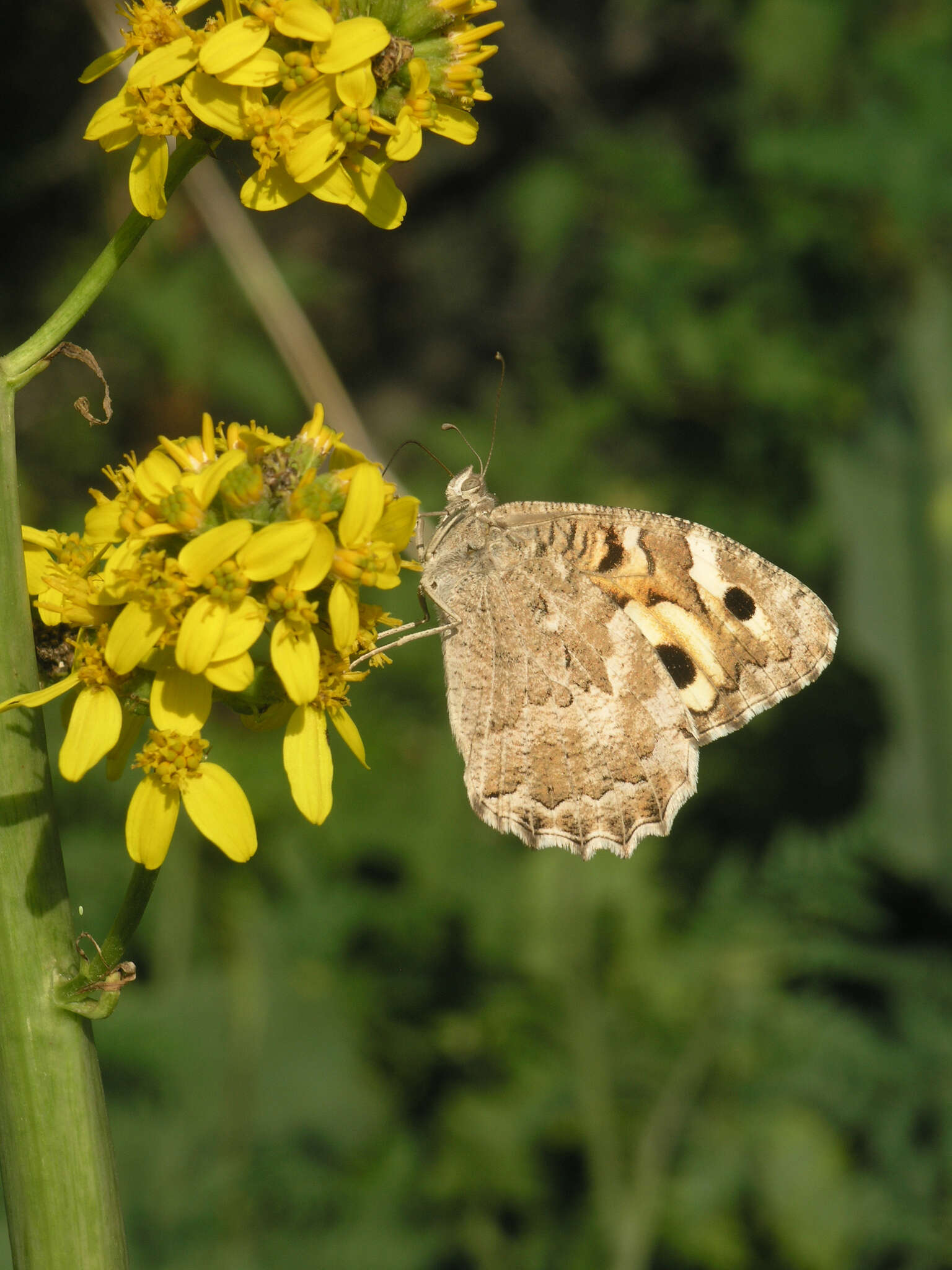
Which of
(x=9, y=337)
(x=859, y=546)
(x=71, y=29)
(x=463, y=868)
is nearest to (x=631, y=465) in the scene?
(x=859, y=546)

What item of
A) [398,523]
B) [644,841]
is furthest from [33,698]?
[644,841]

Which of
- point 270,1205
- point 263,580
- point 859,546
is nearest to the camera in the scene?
point 263,580

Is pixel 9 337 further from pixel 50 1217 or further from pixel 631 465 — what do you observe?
pixel 50 1217

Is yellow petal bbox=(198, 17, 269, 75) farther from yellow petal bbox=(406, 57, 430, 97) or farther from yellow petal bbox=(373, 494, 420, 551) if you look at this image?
yellow petal bbox=(373, 494, 420, 551)

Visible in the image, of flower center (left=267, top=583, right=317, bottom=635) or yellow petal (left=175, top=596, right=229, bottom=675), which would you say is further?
A: flower center (left=267, top=583, right=317, bottom=635)

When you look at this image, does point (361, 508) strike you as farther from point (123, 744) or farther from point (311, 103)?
point (311, 103)

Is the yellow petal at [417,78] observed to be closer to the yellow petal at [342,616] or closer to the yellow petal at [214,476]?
the yellow petal at [214,476]

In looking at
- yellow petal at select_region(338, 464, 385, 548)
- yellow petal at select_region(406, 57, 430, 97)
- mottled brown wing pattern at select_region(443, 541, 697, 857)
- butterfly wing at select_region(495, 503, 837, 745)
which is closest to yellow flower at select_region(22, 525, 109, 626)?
yellow petal at select_region(338, 464, 385, 548)
